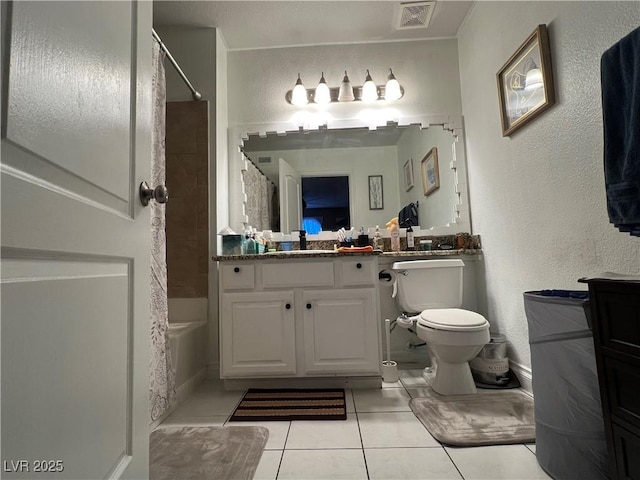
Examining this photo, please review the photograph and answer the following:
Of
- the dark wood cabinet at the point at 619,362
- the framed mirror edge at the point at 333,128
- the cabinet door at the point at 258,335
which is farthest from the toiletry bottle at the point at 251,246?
the dark wood cabinet at the point at 619,362

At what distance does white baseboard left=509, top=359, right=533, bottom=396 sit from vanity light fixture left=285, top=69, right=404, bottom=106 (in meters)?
1.99

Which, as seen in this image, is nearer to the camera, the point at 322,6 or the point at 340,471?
the point at 340,471

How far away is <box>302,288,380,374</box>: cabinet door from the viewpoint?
1878 mm

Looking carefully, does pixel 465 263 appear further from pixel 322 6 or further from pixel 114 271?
pixel 114 271

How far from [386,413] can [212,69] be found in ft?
8.14

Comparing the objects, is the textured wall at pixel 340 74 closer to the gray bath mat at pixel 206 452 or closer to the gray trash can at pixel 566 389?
the gray trash can at pixel 566 389

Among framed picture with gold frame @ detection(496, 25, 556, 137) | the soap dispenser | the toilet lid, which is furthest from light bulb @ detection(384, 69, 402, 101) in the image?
the toilet lid

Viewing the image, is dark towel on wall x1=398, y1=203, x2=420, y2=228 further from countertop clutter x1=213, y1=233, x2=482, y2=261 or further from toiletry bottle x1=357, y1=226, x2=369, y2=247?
toiletry bottle x1=357, y1=226, x2=369, y2=247

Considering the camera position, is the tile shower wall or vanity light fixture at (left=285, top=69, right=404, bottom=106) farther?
vanity light fixture at (left=285, top=69, right=404, bottom=106)

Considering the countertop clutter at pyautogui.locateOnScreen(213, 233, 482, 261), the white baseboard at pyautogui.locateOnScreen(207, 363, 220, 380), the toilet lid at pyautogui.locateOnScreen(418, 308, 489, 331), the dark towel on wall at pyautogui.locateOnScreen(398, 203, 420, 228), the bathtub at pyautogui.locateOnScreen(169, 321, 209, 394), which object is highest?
the dark towel on wall at pyautogui.locateOnScreen(398, 203, 420, 228)

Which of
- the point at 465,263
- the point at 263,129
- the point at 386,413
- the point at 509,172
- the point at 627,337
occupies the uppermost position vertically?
the point at 263,129

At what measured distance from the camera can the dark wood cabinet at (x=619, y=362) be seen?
823mm

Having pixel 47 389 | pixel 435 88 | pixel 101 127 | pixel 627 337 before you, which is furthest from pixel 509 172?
pixel 47 389

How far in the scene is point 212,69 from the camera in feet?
7.92
